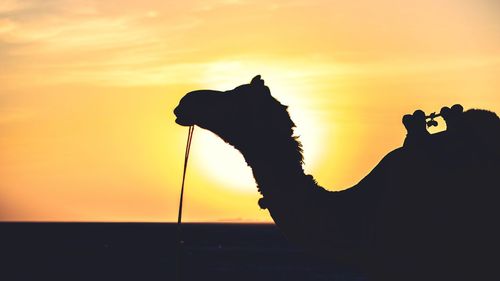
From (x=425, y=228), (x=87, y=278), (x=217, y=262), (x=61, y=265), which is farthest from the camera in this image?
(x=217, y=262)

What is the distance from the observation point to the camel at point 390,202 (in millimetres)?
10336

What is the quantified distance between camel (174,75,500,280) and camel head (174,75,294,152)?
0.4 inches

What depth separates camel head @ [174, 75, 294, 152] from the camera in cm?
1045

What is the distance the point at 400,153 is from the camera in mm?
10742

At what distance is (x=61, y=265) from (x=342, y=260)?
58121 millimetres

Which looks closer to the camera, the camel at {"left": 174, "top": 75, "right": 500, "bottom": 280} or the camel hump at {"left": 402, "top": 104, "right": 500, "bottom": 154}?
the camel at {"left": 174, "top": 75, "right": 500, "bottom": 280}

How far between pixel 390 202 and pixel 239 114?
1.76 m

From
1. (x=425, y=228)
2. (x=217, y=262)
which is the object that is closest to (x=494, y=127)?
(x=425, y=228)

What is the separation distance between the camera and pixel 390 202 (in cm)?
1042

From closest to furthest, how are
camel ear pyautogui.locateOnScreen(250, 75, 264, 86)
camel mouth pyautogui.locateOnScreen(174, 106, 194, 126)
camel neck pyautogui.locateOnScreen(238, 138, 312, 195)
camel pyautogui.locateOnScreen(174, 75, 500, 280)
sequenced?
1. camel pyautogui.locateOnScreen(174, 75, 500, 280)
2. camel neck pyautogui.locateOnScreen(238, 138, 312, 195)
3. camel ear pyautogui.locateOnScreen(250, 75, 264, 86)
4. camel mouth pyautogui.locateOnScreen(174, 106, 194, 126)

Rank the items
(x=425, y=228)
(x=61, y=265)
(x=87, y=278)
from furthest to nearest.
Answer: (x=61, y=265) < (x=87, y=278) < (x=425, y=228)

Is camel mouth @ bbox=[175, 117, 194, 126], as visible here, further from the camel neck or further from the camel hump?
the camel hump

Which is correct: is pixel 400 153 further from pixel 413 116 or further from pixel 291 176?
pixel 291 176

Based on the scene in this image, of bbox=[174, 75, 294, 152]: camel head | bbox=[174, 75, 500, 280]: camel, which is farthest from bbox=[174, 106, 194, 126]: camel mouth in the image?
bbox=[174, 75, 500, 280]: camel
